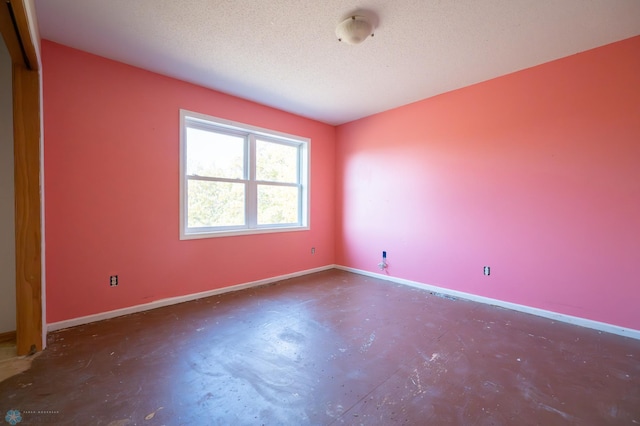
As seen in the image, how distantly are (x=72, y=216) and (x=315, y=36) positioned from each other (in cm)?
292

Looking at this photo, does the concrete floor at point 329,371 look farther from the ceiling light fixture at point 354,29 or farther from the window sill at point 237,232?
the ceiling light fixture at point 354,29

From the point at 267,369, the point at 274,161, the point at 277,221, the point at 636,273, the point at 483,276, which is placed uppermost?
the point at 274,161

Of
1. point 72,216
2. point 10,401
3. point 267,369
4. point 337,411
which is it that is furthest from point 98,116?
point 337,411

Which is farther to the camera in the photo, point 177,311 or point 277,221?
point 277,221

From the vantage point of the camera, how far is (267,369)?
1.96 meters

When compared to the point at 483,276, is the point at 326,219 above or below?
above

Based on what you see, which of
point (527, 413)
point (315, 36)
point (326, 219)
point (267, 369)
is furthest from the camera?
point (326, 219)

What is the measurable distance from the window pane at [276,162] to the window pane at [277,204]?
0.55 feet

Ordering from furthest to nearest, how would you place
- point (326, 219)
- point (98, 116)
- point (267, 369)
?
point (326, 219), point (98, 116), point (267, 369)

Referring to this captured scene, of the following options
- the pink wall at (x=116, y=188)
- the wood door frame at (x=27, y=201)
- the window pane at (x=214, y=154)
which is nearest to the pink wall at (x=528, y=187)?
the window pane at (x=214, y=154)

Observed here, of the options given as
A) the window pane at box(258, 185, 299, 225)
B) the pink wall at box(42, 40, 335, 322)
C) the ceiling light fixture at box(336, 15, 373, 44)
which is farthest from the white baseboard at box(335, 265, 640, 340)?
the ceiling light fixture at box(336, 15, 373, 44)

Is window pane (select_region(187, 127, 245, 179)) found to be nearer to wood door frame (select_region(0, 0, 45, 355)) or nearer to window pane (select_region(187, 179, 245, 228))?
window pane (select_region(187, 179, 245, 228))

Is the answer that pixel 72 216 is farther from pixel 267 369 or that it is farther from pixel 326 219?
pixel 326 219

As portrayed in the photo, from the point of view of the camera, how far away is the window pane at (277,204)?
421cm
